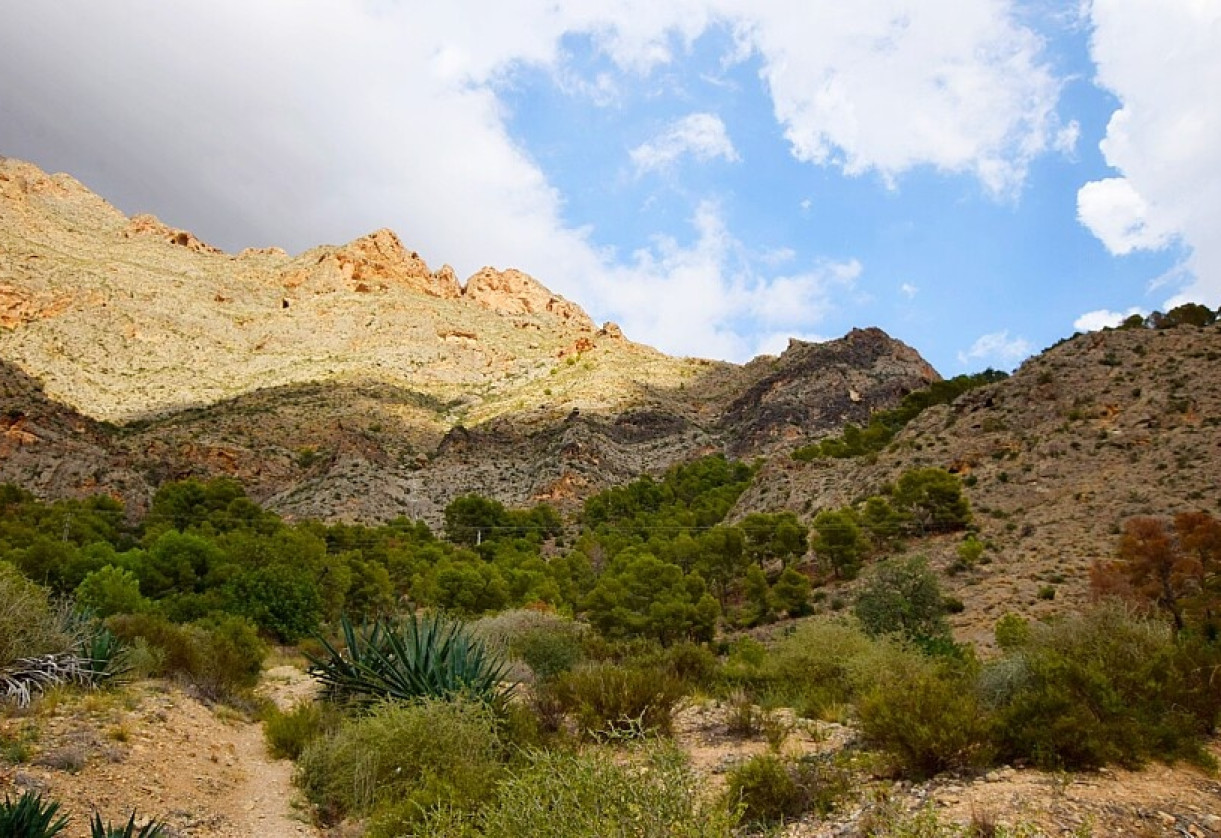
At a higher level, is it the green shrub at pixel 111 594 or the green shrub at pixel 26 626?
the green shrub at pixel 26 626

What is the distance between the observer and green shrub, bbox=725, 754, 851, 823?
7039 millimetres

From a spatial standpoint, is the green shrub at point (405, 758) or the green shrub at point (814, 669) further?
the green shrub at point (814, 669)

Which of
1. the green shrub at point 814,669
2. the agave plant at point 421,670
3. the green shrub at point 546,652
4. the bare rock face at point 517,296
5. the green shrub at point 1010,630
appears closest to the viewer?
the agave plant at point 421,670

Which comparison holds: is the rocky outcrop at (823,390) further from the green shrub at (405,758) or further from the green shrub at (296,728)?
the green shrub at (405,758)

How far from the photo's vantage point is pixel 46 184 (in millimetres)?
125250

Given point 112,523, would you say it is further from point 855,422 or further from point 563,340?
point 563,340

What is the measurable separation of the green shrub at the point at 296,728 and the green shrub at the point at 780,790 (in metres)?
7.36

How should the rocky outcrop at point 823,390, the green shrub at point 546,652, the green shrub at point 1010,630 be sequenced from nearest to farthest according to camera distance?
the green shrub at point 546,652 < the green shrub at point 1010,630 < the rocky outcrop at point 823,390

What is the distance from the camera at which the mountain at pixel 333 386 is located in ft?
196

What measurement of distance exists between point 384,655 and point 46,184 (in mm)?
148137

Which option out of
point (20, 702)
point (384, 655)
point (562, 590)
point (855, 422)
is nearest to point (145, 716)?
point (20, 702)

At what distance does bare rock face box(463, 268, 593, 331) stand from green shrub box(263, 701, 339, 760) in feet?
422

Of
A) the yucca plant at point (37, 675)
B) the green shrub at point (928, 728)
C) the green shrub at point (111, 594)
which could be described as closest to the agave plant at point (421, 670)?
the yucca plant at point (37, 675)

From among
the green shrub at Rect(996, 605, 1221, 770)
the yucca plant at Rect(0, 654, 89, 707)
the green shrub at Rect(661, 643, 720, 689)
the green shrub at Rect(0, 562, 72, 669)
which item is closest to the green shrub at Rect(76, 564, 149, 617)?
the green shrub at Rect(0, 562, 72, 669)
